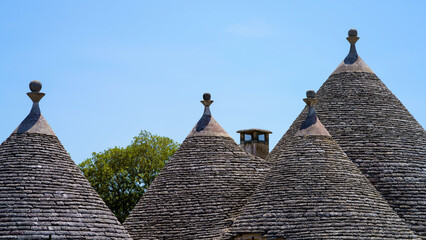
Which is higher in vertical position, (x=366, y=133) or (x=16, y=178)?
(x=366, y=133)

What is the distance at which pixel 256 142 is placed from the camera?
104ft

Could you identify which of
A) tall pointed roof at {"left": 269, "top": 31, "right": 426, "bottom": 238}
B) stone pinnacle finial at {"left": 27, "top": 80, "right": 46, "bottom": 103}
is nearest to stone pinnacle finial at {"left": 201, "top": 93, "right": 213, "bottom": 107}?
tall pointed roof at {"left": 269, "top": 31, "right": 426, "bottom": 238}

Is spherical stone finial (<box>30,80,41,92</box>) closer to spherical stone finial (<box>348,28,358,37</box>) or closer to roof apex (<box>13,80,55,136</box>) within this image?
roof apex (<box>13,80,55,136</box>)

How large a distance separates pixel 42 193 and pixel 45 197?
13cm

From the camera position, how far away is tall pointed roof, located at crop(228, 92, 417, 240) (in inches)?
797

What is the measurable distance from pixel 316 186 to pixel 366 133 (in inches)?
173

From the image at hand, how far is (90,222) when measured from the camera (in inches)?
751

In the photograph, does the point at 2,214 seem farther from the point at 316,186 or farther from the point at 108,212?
the point at 316,186

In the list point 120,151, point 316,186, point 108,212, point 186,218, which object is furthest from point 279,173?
point 120,151

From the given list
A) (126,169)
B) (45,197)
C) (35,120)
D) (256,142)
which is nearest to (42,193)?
(45,197)

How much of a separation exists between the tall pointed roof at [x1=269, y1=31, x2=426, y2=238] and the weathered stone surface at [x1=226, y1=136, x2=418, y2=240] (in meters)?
1.36

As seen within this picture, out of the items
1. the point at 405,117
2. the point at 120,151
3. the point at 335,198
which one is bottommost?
the point at 335,198

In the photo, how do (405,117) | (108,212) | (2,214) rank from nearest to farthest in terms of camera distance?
(2,214) < (108,212) < (405,117)

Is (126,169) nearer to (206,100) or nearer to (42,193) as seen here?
(206,100)
